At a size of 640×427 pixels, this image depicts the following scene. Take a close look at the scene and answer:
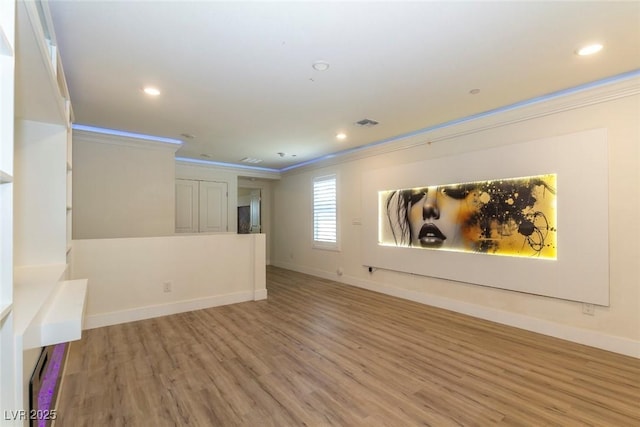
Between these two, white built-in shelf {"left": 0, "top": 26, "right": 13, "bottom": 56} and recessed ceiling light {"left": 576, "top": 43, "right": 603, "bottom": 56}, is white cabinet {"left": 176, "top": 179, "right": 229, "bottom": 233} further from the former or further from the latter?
recessed ceiling light {"left": 576, "top": 43, "right": 603, "bottom": 56}

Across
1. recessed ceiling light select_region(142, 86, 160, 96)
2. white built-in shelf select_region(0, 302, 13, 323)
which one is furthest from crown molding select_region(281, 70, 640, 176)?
white built-in shelf select_region(0, 302, 13, 323)

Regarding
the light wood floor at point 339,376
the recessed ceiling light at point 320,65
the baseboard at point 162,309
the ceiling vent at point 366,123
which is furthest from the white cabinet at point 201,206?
the recessed ceiling light at point 320,65

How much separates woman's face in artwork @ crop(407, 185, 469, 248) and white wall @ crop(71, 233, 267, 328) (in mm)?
2525

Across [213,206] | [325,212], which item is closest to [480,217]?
[325,212]

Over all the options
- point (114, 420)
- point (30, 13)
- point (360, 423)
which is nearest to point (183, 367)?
point (114, 420)

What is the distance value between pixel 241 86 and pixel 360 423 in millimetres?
3045

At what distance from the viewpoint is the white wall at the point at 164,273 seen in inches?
146

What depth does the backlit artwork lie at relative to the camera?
3.45 meters

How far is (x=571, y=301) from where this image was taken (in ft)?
10.6

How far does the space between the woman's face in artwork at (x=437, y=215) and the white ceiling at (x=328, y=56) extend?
42.6 inches

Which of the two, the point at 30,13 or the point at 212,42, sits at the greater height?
the point at 212,42

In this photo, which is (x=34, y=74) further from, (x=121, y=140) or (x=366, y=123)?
(x=121, y=140)

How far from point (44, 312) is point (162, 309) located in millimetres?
2893

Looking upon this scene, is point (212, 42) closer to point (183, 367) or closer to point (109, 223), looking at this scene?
point (183, 367)
